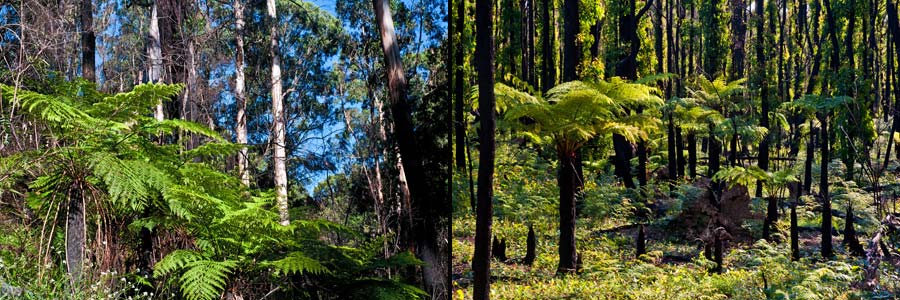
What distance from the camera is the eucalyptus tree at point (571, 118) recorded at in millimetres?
9219

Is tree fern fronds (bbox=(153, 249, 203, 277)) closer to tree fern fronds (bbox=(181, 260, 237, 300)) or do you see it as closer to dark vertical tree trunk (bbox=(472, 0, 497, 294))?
tree fern fronds (bbox=(181, 260, 237, 300))

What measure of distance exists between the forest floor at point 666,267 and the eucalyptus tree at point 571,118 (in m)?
0.93

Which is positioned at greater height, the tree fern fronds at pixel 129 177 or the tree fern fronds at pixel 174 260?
the tree fern fronds at pixel 129 177

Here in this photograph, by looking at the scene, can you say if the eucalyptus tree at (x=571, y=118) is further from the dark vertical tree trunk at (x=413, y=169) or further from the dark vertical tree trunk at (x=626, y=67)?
the dark vertical tree trunk at (x=626, y=67)

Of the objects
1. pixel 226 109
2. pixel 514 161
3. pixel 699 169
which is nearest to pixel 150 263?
pixel 514 161

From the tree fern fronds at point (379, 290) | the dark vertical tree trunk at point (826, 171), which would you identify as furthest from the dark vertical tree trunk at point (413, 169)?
the dark vertical tree trunk at point (826, 171)

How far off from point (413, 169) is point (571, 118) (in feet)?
10.9

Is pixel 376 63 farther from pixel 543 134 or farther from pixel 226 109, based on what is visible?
pixel 226 109

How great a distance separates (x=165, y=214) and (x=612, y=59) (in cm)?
1455

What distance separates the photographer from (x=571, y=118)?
9547 mm

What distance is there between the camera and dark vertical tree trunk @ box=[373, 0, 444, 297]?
697 cm

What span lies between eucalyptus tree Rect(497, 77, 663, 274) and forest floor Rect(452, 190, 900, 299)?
930 mm

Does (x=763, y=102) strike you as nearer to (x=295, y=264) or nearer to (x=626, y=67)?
(x=626, y=67)

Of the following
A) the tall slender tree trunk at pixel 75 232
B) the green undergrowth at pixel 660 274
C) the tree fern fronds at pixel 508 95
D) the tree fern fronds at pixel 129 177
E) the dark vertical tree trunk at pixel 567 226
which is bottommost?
the green undergrowth at pixel 660 274
